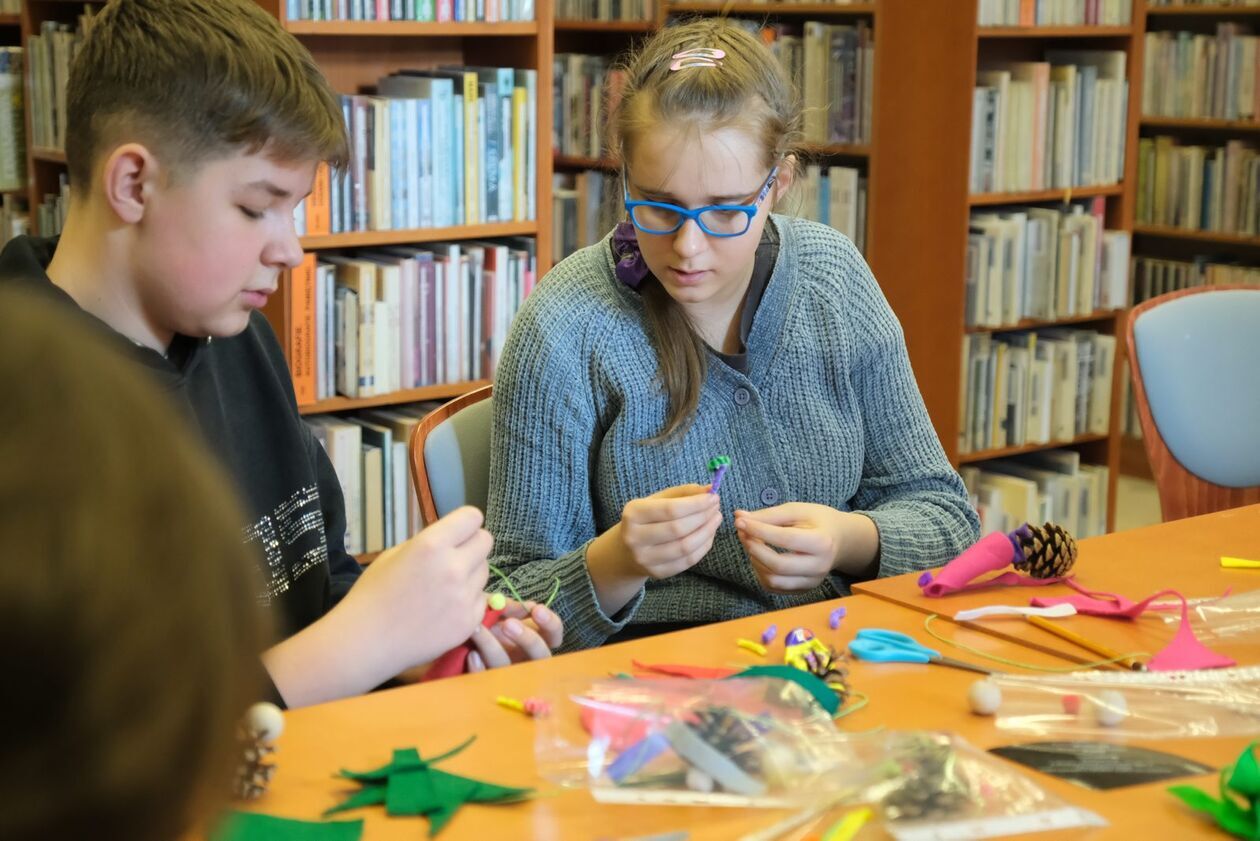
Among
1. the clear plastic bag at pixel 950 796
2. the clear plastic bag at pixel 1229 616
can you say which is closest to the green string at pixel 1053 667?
the clear plastic bag at pixel 1229 616

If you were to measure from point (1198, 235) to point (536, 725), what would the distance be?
15.3 feet

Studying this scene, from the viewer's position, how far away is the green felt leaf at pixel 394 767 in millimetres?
1053

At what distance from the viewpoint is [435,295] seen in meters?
3.24

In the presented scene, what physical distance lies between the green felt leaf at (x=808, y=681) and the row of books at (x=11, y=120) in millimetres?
3475

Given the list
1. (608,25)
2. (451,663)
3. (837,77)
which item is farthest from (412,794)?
(608,25)

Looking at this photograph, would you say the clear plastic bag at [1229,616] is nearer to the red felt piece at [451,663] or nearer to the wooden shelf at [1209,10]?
the red felt piece at [451,663]

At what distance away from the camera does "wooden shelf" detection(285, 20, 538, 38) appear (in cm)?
292

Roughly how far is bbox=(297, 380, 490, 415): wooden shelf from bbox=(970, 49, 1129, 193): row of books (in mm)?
1456

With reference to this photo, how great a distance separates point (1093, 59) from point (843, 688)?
321 cm

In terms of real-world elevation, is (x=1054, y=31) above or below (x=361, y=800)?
above

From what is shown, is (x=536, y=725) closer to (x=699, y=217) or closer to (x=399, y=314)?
(x=699, y=217)

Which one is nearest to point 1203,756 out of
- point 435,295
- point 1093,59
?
point 435,295

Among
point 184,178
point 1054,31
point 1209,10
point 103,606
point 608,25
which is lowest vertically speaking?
point 103,606

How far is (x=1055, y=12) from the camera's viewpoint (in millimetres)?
3783
